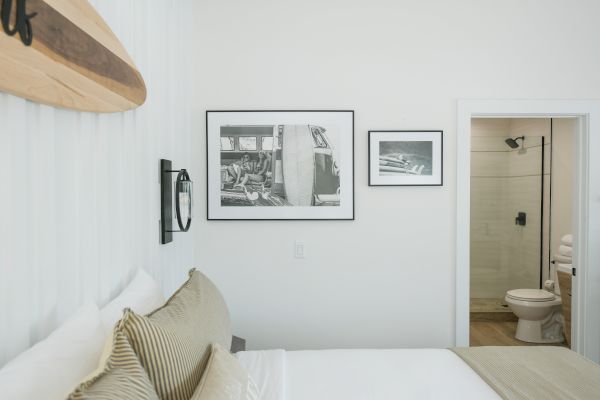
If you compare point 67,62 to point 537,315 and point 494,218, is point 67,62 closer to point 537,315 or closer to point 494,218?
point 537,315

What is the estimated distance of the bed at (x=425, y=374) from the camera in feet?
4.79

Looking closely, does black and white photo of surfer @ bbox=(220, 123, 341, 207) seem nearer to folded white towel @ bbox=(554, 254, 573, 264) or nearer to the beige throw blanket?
the beige throw blanket

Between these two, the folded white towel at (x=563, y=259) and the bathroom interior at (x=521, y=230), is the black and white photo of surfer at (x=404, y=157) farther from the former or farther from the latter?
the folded white towel at (x=563, y=259)

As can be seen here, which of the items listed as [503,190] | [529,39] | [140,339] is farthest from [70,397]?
[503,190]

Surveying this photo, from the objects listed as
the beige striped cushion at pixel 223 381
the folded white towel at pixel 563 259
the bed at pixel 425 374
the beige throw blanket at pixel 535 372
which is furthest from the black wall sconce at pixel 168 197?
the folded white towel at pixel 563 259

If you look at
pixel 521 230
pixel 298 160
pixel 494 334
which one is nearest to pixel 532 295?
pixel 494 334

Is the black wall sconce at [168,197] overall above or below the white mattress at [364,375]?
above

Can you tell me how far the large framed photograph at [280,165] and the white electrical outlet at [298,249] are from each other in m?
0.17

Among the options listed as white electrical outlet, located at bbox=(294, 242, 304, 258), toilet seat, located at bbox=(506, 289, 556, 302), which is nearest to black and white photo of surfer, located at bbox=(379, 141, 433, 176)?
white electrical outlet, located at bbox=(294, 242, 304, 258)

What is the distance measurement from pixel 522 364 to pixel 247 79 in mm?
2135

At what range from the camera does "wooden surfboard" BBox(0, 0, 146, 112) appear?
→ 0.87 meters

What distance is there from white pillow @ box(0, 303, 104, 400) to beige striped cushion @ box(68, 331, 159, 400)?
131 millimetres

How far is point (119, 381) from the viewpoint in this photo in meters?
0.77

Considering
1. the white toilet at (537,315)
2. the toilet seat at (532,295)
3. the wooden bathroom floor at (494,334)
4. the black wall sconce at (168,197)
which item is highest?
the black wall sconce at (168,197)
